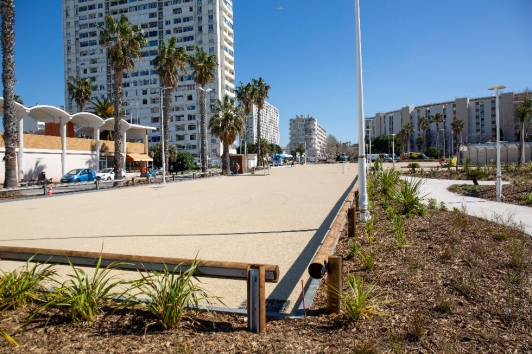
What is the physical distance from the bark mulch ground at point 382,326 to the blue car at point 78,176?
3455 cm

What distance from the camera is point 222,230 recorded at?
9594mm

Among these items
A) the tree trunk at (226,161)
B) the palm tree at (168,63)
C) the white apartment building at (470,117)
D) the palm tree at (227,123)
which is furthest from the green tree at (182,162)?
the white apartment building at (470,117)

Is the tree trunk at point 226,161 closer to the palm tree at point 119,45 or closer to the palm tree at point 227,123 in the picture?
the palm tree at point 227,123

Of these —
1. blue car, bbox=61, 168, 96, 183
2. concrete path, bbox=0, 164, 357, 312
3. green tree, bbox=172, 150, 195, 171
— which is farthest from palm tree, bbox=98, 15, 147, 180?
green tree, bbox=172, 150, 195, 171

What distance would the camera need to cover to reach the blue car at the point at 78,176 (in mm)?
34781

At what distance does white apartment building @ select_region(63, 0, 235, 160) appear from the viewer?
91.9 metres

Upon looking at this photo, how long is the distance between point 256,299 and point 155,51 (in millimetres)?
103065

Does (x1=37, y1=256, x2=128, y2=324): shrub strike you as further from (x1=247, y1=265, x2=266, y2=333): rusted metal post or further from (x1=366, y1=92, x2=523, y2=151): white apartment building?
(x1=366, y1=92, x2=523, y2=151): white apartment building

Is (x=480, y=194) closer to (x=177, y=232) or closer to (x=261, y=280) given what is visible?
(x=177, y=232)

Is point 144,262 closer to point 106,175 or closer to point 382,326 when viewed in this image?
point 382,326

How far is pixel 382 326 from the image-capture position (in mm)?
3502

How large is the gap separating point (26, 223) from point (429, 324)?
40.1 feet

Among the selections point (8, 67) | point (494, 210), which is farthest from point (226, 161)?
point (494, 210)

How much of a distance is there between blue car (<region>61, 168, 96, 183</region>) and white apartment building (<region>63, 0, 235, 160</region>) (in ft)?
177
